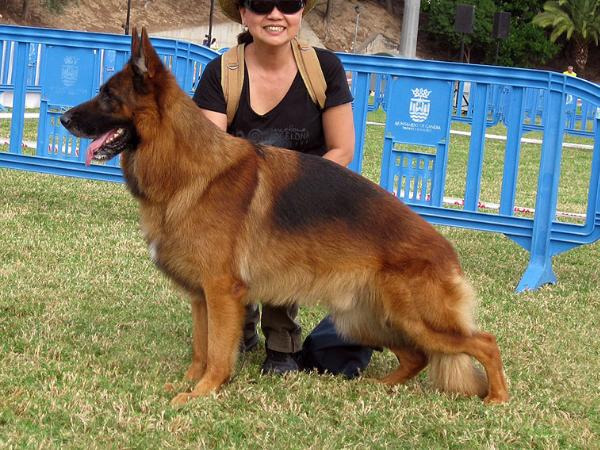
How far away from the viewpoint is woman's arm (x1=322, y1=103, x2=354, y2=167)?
485 cm

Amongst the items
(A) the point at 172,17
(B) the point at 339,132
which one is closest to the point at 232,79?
(B) the point at 339,132

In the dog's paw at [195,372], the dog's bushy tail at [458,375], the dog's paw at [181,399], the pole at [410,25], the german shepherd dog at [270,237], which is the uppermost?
the pole at [410,25]

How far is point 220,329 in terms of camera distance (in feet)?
13.8

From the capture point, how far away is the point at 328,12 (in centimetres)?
6059

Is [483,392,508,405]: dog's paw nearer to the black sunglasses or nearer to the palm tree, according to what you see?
the black sunglasses

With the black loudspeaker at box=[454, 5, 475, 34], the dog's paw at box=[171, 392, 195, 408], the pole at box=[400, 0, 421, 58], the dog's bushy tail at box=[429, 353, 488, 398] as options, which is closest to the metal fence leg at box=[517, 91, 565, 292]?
the dog's bushy tail at box=[429, 353, 488, 398]

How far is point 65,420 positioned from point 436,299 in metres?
1.72

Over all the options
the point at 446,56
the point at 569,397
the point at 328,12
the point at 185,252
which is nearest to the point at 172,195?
the point at 185,252

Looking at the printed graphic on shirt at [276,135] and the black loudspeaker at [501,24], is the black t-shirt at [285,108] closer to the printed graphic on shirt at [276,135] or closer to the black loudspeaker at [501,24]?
the printed graphic on shirt at [276,135]

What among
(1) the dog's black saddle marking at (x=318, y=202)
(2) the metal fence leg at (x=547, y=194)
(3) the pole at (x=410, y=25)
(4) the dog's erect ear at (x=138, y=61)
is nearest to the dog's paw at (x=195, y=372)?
(1) the dog's black saddle marking at (x=318, y=202)

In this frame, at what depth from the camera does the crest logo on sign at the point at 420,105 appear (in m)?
7.79

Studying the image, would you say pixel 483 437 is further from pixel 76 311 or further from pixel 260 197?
pixel 76 311

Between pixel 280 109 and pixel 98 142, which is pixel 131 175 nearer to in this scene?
pixel 98 142

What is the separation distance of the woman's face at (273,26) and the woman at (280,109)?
0.02 m
